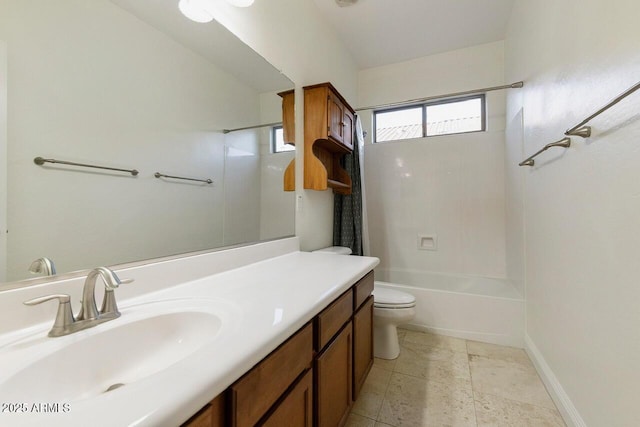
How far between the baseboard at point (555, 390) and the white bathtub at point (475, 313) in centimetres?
17

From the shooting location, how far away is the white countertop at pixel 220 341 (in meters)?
0.36

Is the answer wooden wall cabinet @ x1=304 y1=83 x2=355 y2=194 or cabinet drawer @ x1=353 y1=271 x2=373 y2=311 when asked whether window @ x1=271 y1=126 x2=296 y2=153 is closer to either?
wooden wall cabinet @ x1=304 y1=83 x2=355 y2=194

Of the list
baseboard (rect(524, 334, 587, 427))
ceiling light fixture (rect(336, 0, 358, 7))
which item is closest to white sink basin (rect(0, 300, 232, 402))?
baseboard (rect(524, 334, 587, 427))

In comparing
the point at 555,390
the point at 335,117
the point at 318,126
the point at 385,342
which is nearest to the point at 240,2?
the point at 318,126

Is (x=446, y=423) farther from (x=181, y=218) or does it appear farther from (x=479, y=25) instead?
(x=479, y=25)

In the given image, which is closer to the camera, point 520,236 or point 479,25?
point 520,236

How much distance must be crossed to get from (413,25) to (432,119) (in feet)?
3.14

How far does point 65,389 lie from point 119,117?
2.42 feet

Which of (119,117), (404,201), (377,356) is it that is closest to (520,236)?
(404,201)

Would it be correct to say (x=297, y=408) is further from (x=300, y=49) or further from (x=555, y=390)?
(x=300, y=49)

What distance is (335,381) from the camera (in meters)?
1.04

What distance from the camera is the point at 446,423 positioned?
4.32 feet

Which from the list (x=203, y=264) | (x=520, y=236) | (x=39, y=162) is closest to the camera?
(x=39, y=162)

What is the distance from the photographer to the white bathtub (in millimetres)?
2045
